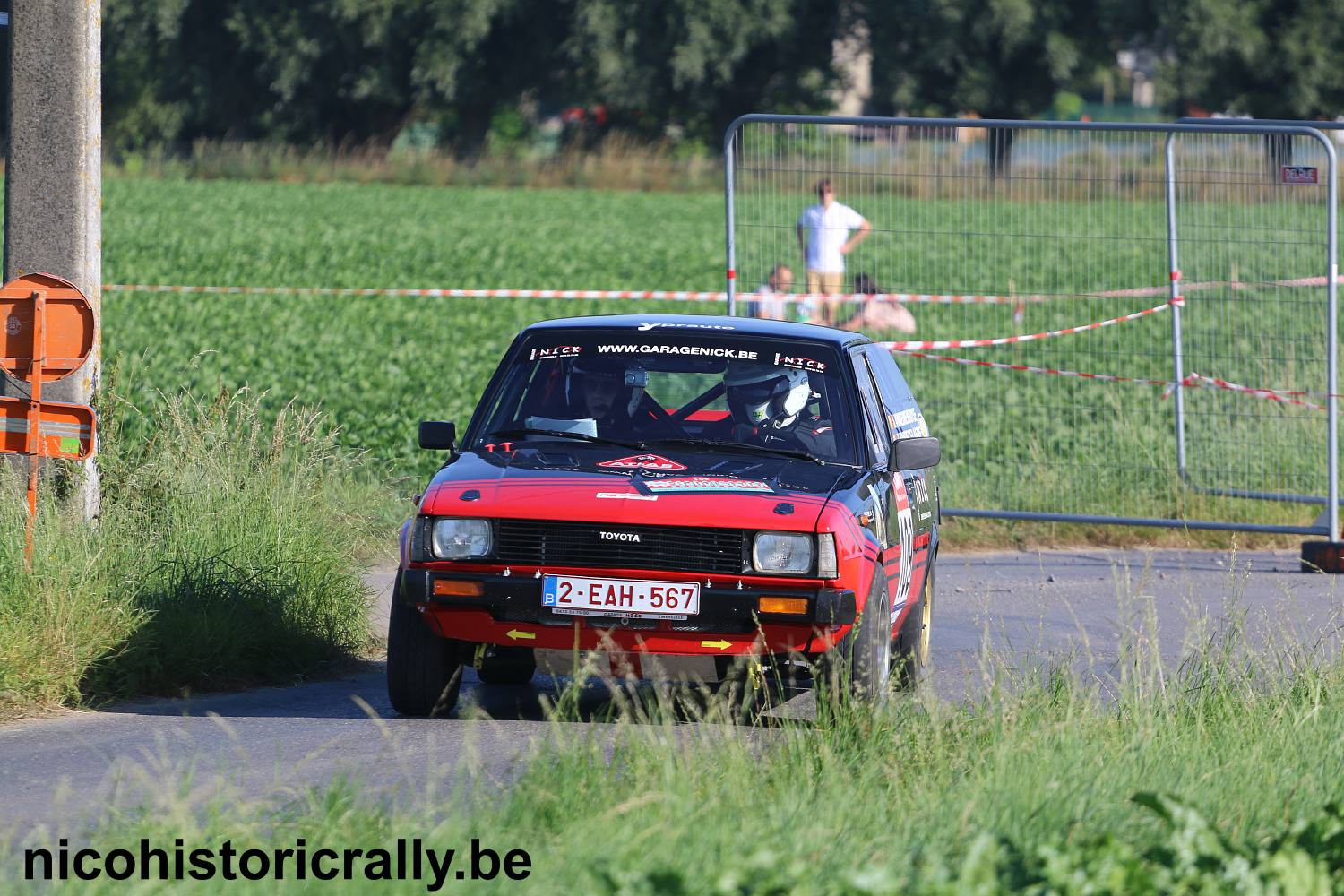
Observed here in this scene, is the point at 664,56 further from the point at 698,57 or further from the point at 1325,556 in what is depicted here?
the point at 1325,556

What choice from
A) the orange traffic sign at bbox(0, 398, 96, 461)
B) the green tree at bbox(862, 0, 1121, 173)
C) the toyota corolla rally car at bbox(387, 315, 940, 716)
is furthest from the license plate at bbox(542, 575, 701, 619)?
the green tree at bbox(862, 0, 1121, 173)

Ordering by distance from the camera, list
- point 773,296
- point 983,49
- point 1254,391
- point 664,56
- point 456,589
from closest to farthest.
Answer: point 456,589 → point 773,296 → point 1254,391 → point 664,56 → point 983,49

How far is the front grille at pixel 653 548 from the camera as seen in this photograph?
7.25 metres

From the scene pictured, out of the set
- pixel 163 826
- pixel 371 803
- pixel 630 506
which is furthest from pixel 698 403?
pixel 163 826

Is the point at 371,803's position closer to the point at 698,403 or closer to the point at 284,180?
the point at 698,403

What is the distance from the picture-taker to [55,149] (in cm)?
970

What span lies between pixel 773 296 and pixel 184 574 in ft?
18.3

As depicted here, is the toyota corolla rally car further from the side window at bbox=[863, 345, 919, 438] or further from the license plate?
the side window at bbox=[863, 345, 919, 438]

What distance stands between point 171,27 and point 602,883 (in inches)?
2865

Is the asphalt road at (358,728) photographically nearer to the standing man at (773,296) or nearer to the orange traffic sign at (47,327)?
the orange traffic sign at (47,327)

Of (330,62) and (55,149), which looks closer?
(55,149)

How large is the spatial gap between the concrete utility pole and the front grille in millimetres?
3423

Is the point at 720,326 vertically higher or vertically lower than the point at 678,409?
higher

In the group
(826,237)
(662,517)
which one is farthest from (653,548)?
(826,237)
